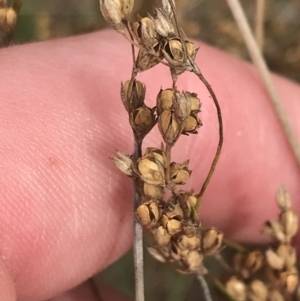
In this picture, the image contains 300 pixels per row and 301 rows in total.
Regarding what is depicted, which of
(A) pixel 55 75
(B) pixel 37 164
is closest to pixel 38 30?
(A) pixel 55 75

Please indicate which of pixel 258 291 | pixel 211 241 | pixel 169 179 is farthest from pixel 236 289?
pixel 169 179

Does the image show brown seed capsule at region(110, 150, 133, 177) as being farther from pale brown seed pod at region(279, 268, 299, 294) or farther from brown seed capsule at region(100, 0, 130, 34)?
pale brown seed pod at region(279, 268, 299, 294)

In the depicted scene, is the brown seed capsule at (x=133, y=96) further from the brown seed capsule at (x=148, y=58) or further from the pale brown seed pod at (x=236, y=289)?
the pale brown seed pod at (x=236, y=289)

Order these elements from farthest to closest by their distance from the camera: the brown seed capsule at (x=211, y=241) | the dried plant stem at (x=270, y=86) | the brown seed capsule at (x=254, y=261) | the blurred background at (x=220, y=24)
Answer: the blurred background at (x=220, y=24) → the dried plant stem at (x=270, y=86) → the brown seed capsule at (x=254, y=261) → the brown seed capsule at (x=211, y=241)

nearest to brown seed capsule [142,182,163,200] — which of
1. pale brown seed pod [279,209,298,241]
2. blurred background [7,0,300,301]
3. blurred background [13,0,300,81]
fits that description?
pale brown seed pod [279,209,298,241]

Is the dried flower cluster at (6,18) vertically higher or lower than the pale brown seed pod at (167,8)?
lower

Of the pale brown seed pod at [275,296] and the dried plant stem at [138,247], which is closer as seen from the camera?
the dried plant stem at [138,247]

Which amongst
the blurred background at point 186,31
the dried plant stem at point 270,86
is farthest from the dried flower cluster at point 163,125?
the blurred background at point 186,31

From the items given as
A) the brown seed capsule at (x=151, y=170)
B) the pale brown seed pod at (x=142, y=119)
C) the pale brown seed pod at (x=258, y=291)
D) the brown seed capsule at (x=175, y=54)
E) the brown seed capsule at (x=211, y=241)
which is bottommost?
the pale brown seed pod at (x=258, y=291)
